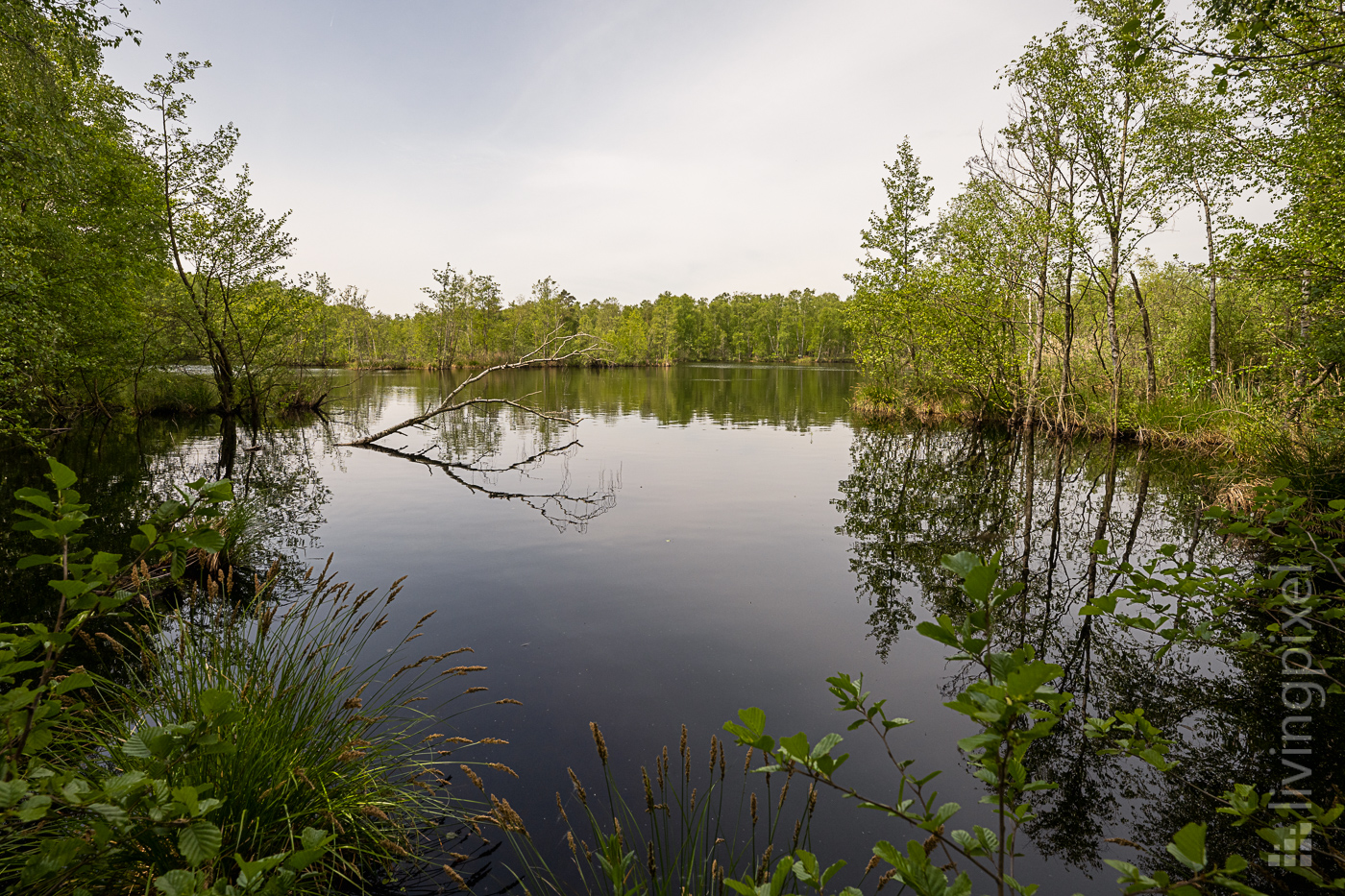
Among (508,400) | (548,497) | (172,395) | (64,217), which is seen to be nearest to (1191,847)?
→ (548,497)

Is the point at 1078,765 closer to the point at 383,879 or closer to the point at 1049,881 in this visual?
the point at 1049,881

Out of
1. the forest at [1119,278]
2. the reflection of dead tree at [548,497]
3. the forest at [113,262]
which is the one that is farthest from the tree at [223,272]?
the forest at [1119,278]

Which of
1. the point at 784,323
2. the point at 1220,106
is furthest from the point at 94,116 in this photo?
the point at 784,323

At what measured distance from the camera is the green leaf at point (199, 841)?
5.26ft

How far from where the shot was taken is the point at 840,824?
4148 mm

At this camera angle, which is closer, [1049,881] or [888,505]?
[1049,881]

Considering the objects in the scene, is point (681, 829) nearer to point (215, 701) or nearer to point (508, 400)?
point (215, 701)

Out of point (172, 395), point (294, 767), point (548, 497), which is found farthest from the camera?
point (172, 395)

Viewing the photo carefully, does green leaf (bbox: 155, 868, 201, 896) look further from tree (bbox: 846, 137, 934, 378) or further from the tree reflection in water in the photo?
tree (bbox: 846, 137, 934, 378)

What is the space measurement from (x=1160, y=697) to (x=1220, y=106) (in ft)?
59.7

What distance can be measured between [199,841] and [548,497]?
11935mm

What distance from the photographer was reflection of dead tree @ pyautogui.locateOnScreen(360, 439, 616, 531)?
11.9 m

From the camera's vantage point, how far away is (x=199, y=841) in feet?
5.41

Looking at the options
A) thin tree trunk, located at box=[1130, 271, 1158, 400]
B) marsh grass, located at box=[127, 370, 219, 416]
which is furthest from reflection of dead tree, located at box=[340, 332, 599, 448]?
thin tree trunk, located at box=[1130, 271, 1158, 400]
